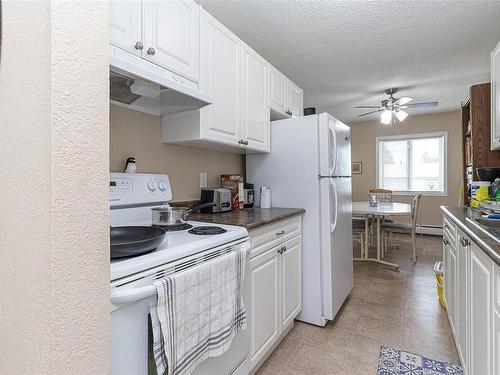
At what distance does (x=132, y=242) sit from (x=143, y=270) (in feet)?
0.33

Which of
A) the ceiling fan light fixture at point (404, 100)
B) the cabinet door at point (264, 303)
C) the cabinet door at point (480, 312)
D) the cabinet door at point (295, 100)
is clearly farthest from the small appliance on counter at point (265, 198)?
the ceiling fan light fixture at point (404, 100)

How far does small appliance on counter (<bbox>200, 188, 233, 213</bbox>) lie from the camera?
1931 mm

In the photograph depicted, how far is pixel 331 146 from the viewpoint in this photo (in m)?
2.12

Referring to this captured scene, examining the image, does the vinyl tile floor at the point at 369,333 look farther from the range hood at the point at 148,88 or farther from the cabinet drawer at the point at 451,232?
the range hood at the point at 148,88

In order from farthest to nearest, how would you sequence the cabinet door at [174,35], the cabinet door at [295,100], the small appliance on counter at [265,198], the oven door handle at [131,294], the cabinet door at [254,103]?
the cabinet door at [295,100]
the small appliance on counter at [265,198]
the cabinet door at [254,103]
the cabinet door at [174,35]
the oven door handle at [131,294]

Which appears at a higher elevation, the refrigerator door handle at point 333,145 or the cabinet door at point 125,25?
the cabinet door at point 125,25

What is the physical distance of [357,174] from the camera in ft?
19.0

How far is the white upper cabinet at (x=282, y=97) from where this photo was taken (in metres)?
2.28

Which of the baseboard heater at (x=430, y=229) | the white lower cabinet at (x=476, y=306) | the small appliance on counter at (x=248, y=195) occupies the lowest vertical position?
the baseboard heater at (x=430, y=229)

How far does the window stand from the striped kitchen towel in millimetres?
5206

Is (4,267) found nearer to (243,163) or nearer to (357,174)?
(243,163)

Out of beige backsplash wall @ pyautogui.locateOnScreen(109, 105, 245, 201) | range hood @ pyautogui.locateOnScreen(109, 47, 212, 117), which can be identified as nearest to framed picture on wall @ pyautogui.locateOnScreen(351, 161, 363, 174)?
beige backsplash wall @ pyautogui.locateOnScreen(109, 105, 245, 201)

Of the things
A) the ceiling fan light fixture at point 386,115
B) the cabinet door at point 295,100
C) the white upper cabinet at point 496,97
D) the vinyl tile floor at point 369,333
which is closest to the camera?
the vinyl tile floor at point 369,333

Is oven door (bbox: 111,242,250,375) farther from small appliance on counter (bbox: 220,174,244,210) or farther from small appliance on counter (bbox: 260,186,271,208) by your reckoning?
small appliance on counter (bbox: 260,186,271,208)
